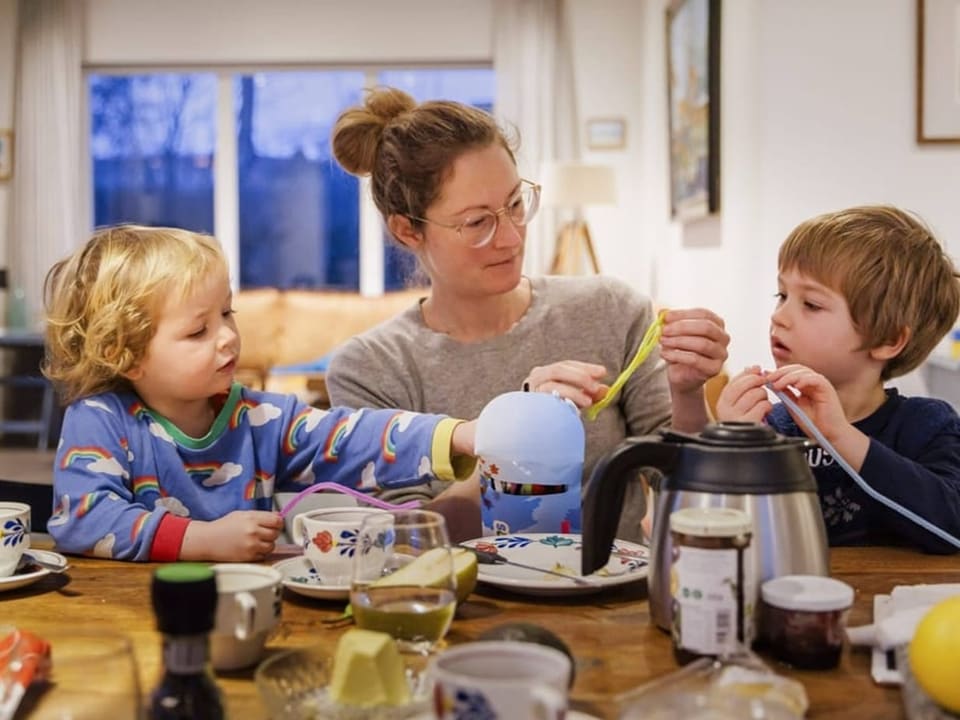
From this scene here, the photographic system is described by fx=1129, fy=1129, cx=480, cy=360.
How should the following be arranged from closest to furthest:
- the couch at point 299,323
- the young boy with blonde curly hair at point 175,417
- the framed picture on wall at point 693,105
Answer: the young boy with blonde curly hair at point 175,417 < the framed picture on wall at point 693,105 < the couch at point 299,323

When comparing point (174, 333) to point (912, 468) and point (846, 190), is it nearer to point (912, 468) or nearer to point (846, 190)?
point (912, 468)

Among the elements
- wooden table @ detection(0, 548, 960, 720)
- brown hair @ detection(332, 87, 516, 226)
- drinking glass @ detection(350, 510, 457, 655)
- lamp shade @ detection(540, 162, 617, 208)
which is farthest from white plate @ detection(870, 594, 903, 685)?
lamp shade @ detection(540, 162, 617, 208)

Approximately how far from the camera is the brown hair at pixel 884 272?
1.52 meters

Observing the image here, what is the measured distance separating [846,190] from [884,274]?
1988 mm

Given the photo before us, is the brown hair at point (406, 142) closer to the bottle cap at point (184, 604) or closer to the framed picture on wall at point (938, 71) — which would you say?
the bottle cap at point (184, 604)

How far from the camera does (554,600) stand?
44.3 inches

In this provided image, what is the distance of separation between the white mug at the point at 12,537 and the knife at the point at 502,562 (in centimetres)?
47

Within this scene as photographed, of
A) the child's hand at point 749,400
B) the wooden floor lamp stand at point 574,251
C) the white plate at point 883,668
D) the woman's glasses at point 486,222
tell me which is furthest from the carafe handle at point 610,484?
the wooden floor lamp stand at point 574,251

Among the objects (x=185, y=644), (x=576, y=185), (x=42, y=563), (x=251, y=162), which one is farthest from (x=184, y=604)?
(x=251, y=162)

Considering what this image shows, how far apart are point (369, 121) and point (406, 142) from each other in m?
0.10

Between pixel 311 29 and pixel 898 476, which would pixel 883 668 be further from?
pixel 311 29

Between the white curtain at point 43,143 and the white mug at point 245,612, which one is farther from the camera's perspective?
the white curtain at point 43,143

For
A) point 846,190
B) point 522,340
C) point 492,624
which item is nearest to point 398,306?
point 846,190

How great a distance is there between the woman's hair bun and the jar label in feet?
3.90
